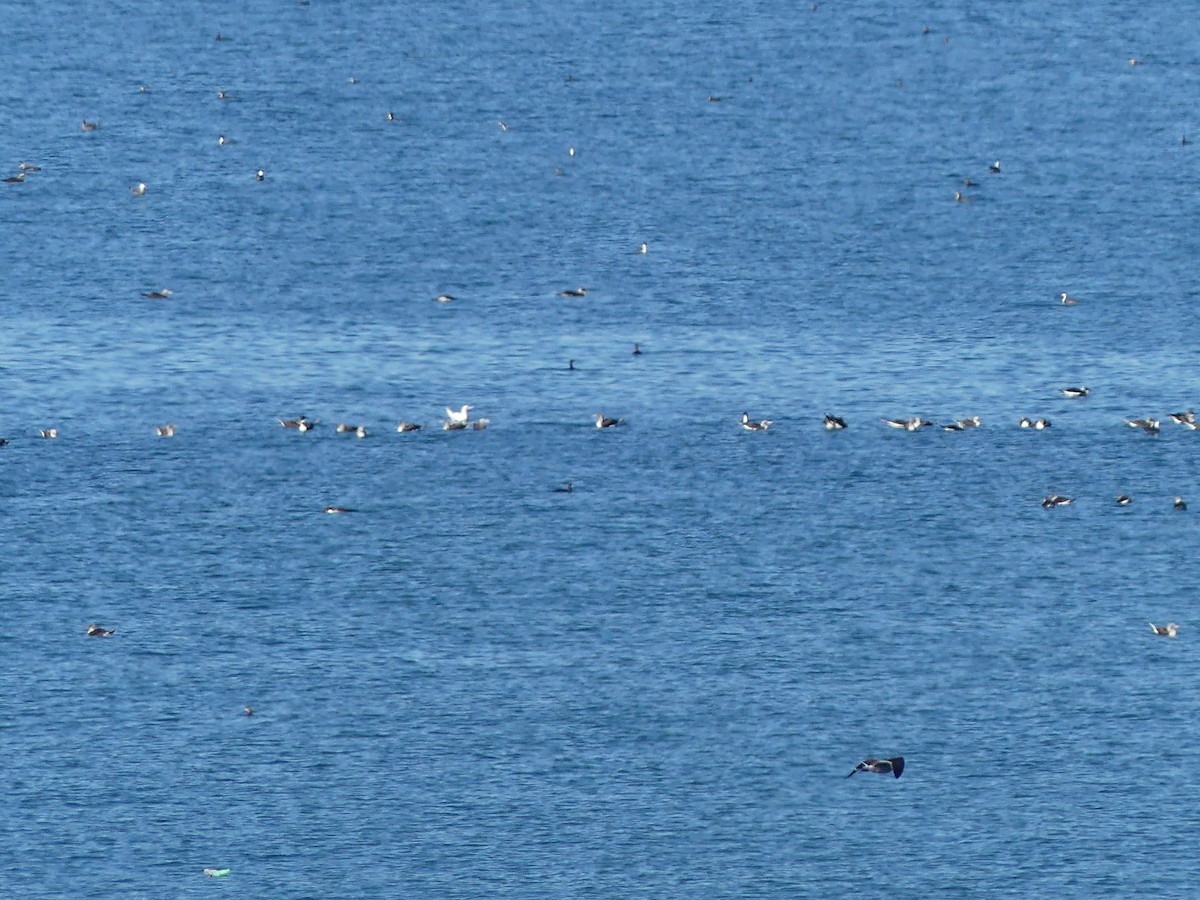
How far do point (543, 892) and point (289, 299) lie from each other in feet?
189

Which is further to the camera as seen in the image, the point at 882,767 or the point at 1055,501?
the point at 1055,501

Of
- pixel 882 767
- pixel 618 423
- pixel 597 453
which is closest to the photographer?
pixel 882 767

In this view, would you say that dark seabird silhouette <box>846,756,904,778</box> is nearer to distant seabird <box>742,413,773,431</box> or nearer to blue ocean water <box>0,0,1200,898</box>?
blue ocean water <box>0,0,1200,898</box>

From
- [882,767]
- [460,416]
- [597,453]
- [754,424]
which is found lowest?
[882,767]

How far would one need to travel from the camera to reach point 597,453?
101938 millimetres

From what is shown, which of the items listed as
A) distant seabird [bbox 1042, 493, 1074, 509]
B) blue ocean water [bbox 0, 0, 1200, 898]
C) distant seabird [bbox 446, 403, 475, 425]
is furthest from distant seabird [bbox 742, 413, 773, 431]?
distant seabird [bbox 1042, 493, 1074, 509]

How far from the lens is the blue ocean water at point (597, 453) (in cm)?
7362

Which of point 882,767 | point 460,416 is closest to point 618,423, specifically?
point 460,416

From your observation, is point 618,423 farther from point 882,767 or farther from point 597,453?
point 882,767

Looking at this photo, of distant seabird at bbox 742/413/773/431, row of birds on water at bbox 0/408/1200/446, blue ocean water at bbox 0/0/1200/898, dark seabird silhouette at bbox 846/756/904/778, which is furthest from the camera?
distant seabird at bbox 742/413/773/431

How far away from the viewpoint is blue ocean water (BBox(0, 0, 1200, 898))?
242ft

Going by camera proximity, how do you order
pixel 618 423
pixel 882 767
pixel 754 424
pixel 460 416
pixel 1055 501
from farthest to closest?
1. pixel 618 423
2. pixel 460 416
3. pixel 754 424
4. pixel 1055 501
5. pixel 882 767

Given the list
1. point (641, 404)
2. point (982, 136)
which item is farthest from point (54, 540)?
point (982, 136)

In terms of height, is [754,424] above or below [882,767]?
above
